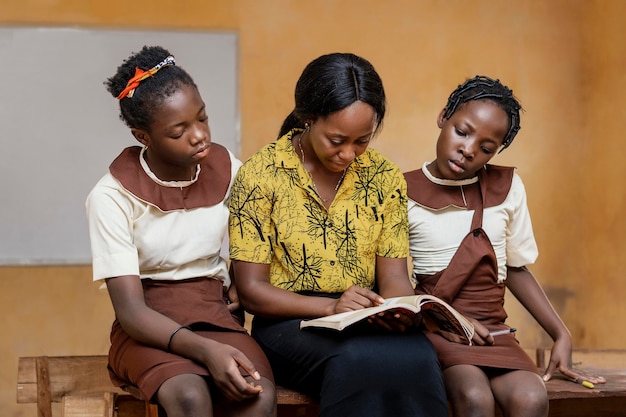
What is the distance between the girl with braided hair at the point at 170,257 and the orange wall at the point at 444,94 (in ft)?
8.94

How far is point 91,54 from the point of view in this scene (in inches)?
220

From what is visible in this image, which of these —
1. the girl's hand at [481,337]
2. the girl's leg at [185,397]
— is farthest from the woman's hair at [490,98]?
the girl's leg at [185,397]

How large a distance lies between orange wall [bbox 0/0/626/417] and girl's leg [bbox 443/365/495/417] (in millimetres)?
2726

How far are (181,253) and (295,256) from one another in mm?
363

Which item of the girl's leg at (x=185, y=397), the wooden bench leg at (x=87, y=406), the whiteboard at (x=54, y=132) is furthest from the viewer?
the whiteboard at (x=54, y=132)

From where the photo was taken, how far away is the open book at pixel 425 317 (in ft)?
8.51

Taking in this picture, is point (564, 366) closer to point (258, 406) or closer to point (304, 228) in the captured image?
point (304, 228)

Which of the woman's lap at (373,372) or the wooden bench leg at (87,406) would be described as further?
the wooden bench leg at (87,406)

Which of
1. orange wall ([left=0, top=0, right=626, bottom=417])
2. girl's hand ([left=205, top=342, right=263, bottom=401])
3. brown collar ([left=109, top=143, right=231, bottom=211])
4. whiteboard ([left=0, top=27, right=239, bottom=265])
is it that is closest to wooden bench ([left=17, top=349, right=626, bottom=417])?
girl's hand ([left=205, top=342, right=263, bottom=401])

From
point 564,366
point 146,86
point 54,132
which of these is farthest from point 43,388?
point 54,132

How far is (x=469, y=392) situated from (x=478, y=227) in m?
0.64

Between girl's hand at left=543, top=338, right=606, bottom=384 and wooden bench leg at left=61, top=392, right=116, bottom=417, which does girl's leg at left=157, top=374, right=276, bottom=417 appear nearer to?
wooden bench leg at left=61, top=392, right=116, bottom=417

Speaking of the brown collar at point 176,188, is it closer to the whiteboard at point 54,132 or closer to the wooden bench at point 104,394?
the wooden bench at point 104,394

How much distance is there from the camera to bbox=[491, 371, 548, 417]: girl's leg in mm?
2791
